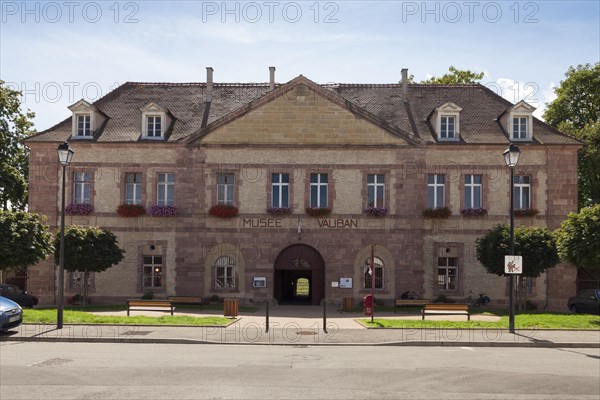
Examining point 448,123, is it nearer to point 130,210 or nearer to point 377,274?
point 377,274

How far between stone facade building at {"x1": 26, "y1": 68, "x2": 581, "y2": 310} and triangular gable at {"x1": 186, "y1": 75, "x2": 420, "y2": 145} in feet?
0.19

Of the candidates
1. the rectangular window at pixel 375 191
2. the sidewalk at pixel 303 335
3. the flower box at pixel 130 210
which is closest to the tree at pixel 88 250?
the flower box at pixel 130 210

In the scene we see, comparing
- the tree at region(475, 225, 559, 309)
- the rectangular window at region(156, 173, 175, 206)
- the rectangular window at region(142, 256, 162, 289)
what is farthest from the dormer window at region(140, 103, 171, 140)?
the tree at region(475, 225, 559, 309)

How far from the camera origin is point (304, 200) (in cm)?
3384

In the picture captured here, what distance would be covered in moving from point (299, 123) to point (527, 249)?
12402 millimetres

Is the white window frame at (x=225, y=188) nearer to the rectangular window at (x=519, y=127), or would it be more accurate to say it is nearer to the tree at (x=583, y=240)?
the rectangular window at (x=519, y=127)

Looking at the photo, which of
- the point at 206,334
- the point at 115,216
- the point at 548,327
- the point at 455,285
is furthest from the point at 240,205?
the point at 548,327

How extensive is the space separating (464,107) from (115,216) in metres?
19.4

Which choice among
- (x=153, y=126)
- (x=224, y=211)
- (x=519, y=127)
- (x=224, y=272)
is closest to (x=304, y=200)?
(x=224, y=211)

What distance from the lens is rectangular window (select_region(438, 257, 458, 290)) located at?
33.9m

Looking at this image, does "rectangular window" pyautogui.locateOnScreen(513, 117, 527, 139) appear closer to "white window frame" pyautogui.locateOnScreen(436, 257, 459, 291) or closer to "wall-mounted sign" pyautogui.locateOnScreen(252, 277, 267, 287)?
"white window frame" pyautogui.locateOnScreen(436, 257, 459, 291)

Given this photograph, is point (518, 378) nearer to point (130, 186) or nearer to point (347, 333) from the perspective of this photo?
point (347, 333)

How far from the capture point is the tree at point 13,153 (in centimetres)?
4306

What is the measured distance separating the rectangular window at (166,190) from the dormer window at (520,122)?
17324mm
